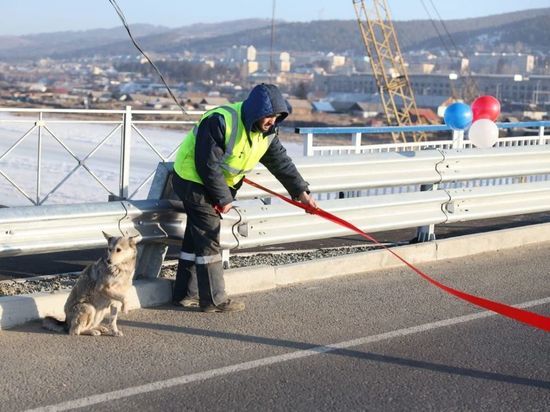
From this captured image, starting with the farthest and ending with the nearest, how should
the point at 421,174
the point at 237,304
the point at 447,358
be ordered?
the point at 421,174, the point at 237,304, the point at 447,358

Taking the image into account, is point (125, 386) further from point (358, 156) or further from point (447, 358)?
point (358, 156)

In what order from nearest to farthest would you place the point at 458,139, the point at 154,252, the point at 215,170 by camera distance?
the point at 215,170 → the point at 154,252 → the point at 458,139

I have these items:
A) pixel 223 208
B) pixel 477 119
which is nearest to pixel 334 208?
pixel 223 208

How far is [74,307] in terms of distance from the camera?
251 inches

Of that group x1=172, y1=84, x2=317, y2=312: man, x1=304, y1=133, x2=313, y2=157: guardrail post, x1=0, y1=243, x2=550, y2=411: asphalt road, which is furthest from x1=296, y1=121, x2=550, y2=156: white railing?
x1=172, y1=84, x2=317, y2=312: man

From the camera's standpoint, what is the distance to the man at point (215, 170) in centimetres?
686

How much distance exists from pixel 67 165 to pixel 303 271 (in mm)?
14681

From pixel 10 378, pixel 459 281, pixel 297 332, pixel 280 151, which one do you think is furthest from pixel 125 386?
pixel 459 281

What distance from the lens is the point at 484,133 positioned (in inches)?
480

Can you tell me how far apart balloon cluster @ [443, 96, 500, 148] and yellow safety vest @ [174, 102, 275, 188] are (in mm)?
5591

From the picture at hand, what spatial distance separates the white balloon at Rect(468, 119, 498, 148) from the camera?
39.9 ft

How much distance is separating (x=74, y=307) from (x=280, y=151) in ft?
6.66

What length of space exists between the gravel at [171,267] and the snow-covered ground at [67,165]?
451 centimetres

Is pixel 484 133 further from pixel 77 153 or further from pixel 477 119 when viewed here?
pixel 77 153
